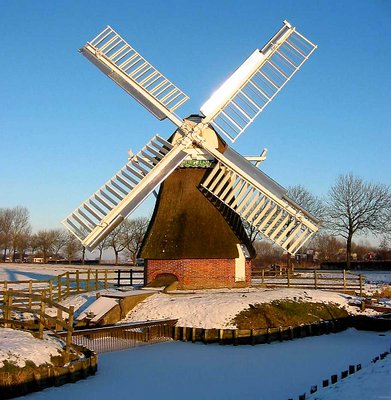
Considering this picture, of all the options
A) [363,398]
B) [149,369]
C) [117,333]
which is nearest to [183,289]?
[117,333]

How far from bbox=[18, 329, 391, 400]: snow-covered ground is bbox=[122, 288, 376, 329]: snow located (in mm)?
1136

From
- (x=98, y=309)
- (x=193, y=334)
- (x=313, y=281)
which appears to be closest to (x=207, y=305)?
(x=193, y=334)

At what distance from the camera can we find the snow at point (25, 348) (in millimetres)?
9859

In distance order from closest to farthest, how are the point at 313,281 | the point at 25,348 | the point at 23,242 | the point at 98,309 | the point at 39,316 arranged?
the point at 25,348, the point at 39,316, the point at 98,309, the point at 313,281, the point at 23,242

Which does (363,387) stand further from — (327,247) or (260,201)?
(327,247)

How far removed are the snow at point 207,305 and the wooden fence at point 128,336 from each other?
601 millimetres

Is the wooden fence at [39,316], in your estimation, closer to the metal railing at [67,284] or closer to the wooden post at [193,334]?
the metal railing at [67,284]

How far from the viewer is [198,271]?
19.2 m

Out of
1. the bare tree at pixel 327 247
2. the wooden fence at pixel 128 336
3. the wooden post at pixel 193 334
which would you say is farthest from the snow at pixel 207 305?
the bare tree at pixel 327 247

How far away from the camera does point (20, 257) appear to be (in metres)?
97.8

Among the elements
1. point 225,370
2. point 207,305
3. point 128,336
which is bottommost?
point 225,370

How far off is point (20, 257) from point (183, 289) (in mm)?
85792

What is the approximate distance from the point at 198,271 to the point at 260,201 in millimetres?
3498

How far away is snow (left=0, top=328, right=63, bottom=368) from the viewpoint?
9.86 meters
